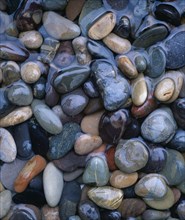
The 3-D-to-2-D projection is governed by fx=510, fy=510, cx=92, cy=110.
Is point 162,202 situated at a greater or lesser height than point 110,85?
lesser

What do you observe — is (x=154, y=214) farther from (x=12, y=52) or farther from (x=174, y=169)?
(x=12, y=52)

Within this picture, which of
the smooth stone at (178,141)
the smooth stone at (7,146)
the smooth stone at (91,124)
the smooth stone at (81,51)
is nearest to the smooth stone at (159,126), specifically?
the smooth stone at (178,141)

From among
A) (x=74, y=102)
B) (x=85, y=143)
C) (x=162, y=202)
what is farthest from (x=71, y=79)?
(x=162, y=202)

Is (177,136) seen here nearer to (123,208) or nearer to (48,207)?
(123,208)

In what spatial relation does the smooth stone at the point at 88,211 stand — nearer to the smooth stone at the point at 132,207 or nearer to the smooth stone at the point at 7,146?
the smooth stone at the point at 132,207

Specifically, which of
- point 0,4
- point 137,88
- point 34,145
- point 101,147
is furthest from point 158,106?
point 0,4

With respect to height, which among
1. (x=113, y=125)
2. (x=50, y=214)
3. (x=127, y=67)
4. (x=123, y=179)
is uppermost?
(x=127, y=67)

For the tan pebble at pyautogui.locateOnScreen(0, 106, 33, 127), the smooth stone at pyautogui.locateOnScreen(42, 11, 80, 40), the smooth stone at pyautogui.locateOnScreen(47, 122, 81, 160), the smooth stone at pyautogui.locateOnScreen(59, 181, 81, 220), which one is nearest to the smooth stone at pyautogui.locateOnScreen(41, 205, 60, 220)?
the smooth stone at pyautogui.locateOnScreen(59, 181, 81, 220)


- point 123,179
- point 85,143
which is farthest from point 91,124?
point 123,179
